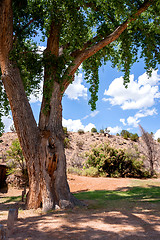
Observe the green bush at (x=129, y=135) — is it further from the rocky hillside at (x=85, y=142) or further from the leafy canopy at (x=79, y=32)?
the leafy canopy at (x=79, y=32)

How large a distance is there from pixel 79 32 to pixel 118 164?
39.0 feet

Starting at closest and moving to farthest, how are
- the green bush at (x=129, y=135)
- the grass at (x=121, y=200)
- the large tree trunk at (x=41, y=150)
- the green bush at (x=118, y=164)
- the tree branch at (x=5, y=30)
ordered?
the large tree trunk at (x=41, y=150) < the grass at (x=121, y=200) < the tree branch at (x=5, y=30) < the green bush at (x=118, y=164) < the green bush at (x=129, y=135)

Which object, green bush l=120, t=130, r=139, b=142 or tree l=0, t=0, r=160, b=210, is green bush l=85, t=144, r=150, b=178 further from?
green bush l=120, t=130, r=139, b=142

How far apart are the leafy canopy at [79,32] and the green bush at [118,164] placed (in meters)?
7.85

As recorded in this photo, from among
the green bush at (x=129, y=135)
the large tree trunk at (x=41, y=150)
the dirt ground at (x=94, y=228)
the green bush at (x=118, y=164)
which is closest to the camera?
the dirt ground at (x=94, y=228)

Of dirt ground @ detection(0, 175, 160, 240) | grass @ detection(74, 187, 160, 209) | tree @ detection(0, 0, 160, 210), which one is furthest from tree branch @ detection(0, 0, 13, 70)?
grass @ detection(74, 187, 160, 209)

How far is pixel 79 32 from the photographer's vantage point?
24.7 ft

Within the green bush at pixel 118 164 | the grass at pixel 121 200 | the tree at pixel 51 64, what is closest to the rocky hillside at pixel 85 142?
the green bush at pixel 118 164

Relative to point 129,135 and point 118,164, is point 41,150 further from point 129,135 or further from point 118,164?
point 129,135

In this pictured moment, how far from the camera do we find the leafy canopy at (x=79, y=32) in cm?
715

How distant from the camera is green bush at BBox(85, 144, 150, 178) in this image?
16250 mm

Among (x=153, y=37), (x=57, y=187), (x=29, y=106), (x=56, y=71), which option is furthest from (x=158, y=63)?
(x=57, y=187)

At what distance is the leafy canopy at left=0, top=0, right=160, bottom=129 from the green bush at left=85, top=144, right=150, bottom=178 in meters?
7.85

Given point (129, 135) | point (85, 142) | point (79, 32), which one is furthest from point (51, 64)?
point (129, 135)
